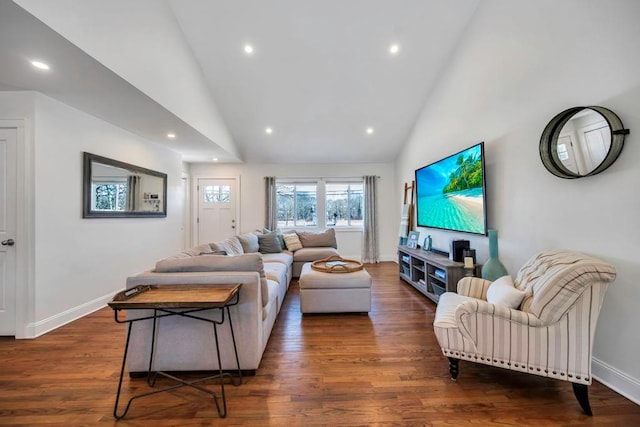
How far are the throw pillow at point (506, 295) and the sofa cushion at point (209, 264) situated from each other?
177 cm

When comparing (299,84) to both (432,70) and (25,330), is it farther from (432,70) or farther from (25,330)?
(25,330)

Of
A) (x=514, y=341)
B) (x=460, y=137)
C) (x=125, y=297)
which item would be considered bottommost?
(x=514, y=341)

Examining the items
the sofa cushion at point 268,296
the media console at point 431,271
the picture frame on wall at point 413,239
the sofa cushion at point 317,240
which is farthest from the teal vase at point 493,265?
the sofa cushion at point 317,240

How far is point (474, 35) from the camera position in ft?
10.2

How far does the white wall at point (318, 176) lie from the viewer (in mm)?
6168

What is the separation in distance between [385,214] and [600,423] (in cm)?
492

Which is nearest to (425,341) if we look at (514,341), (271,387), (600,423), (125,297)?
(514,341)

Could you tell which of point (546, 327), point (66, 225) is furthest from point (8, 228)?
point (546, 327)

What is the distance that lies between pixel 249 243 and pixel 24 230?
2440mm

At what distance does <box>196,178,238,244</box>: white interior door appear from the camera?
6137mm

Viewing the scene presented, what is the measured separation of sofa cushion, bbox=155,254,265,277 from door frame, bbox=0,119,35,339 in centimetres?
162

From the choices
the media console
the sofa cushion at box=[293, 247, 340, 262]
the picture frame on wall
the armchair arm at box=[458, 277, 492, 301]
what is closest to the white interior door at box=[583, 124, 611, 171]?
the armchair arm at box=[458, 277, 492, 301]

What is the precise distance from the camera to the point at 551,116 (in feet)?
7.09

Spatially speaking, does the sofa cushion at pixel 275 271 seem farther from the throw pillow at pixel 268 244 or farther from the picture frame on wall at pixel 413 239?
the picture frame on wall at pixel 413 239
